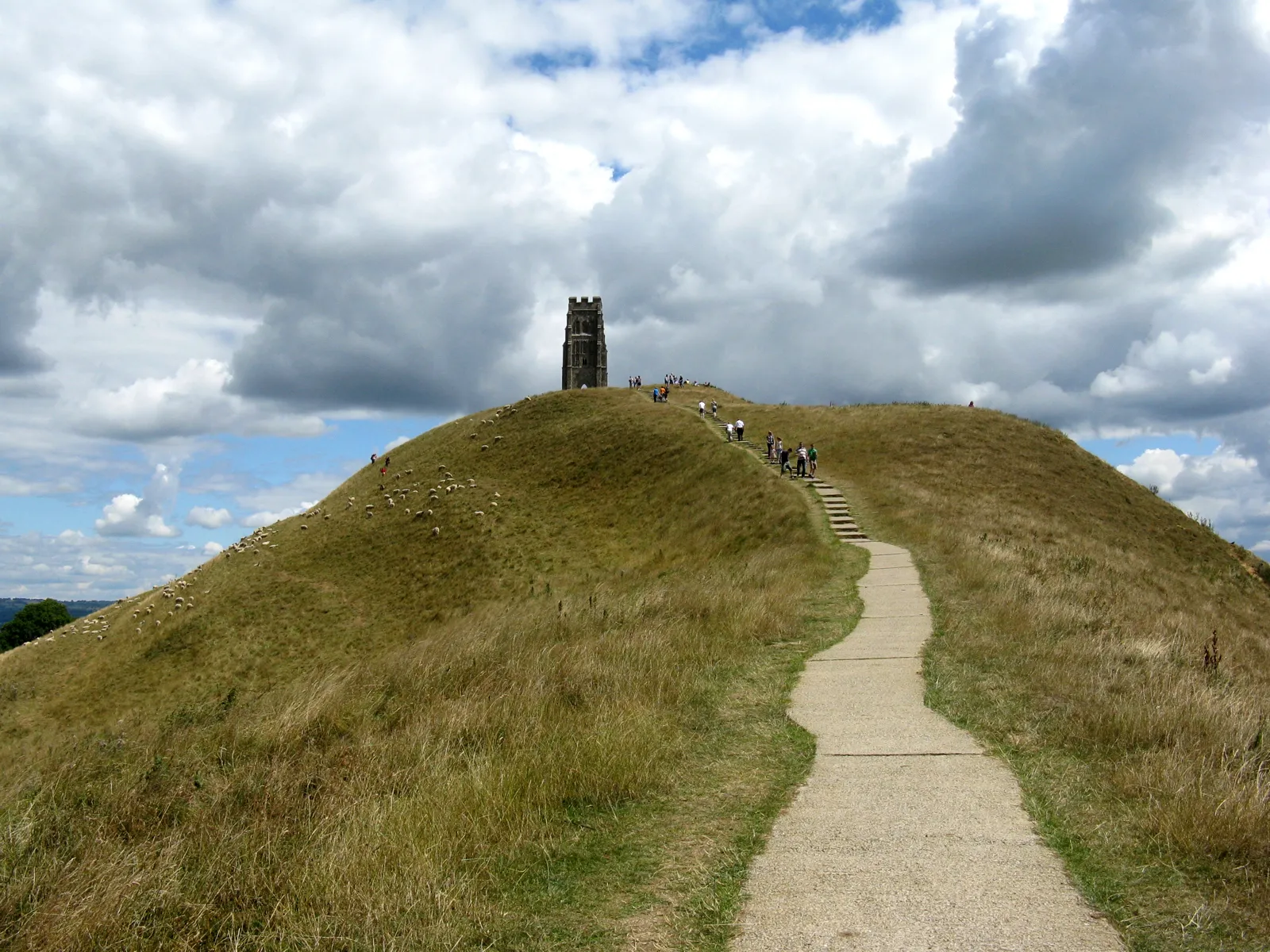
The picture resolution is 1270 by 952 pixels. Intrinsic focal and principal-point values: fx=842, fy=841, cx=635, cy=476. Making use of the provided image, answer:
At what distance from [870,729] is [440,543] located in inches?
1344

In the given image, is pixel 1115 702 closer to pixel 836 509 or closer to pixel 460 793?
pixel 460 793

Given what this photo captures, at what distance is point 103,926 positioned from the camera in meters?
3.92

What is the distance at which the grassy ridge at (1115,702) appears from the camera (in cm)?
437

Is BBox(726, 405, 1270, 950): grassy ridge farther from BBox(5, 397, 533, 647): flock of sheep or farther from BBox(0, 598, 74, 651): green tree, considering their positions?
BBox(0, 598, 74, 651): green tree

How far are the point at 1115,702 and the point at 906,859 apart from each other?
3.69 metres

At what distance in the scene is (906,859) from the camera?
15.5ft

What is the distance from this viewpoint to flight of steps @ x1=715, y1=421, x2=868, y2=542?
81.0ft

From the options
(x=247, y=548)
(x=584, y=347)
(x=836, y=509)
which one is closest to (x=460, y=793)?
(x=836, y=509)

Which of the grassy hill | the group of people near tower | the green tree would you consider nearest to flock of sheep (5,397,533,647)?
the group of people near tower

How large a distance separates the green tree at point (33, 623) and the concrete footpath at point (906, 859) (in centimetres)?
8651

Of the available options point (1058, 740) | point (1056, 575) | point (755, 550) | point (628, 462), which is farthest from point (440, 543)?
point (1058, 740)

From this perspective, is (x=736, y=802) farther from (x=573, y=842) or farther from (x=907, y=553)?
(x=907, y=553)

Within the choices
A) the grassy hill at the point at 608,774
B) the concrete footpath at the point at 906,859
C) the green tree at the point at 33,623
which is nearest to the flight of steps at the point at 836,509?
the grassy hill at the point at 608,774

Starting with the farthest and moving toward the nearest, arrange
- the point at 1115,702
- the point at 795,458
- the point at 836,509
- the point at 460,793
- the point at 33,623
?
1. the point at 33,623
2. the point at 795,458
3. the point at 836,509
4. the point at 1115,702
5. the point at 460,793
